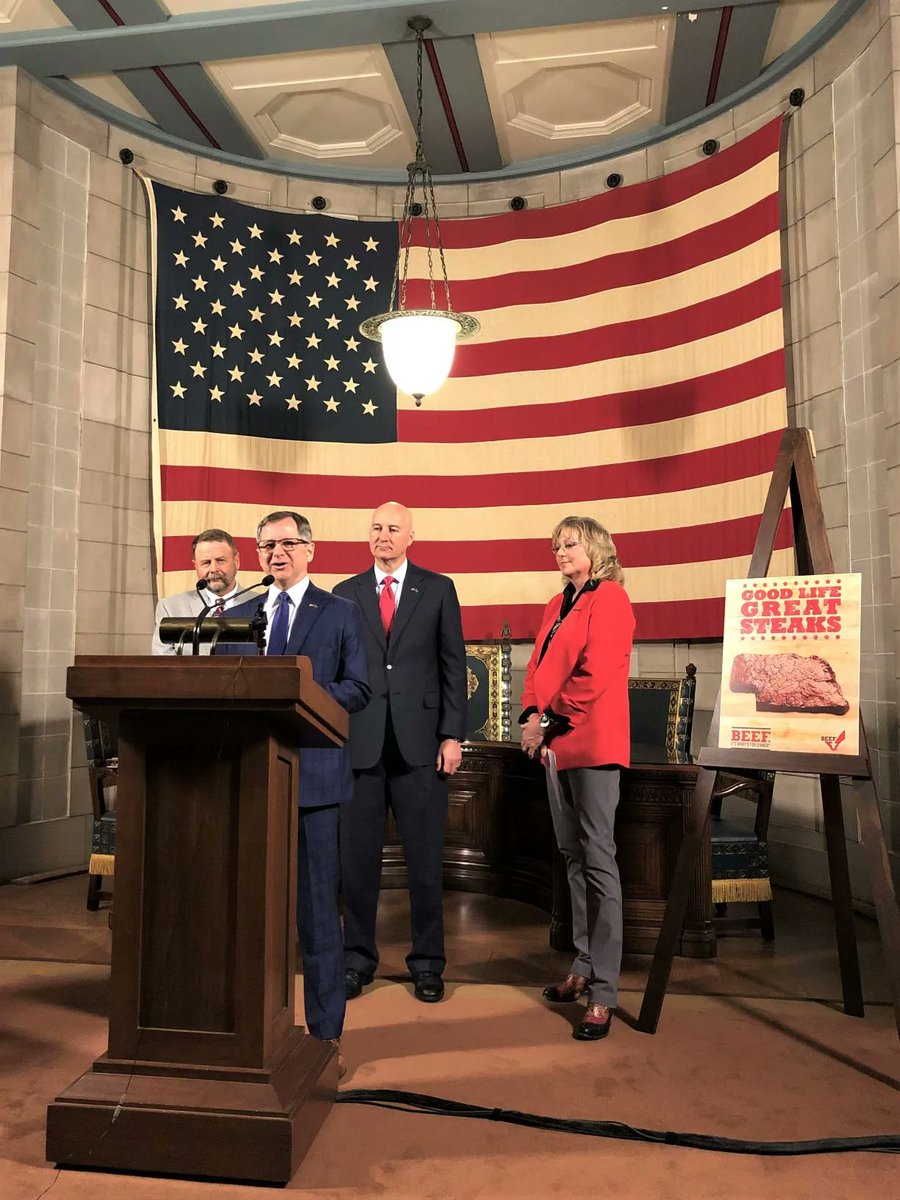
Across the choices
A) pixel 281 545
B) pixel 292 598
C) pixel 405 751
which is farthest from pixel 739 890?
pixel 281 545

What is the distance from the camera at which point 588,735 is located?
2.96 meters

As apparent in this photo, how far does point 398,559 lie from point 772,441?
257cm

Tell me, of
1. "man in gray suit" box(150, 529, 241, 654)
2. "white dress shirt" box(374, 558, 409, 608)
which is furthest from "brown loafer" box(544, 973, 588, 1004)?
"man in gray suit" box(150, 529, 241, 654)

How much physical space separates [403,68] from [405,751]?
409 cm

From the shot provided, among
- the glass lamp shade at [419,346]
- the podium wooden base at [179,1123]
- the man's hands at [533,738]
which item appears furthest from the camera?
the glass lamp shade at [419,346]

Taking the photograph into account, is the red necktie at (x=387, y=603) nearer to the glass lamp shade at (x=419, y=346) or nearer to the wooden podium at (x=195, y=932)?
the wooden podium at (x=195, y=932)

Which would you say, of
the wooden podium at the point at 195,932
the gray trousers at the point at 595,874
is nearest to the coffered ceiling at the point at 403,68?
the gray trousers at the point at 595,874

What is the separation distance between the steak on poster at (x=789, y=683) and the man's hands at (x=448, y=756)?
952 mm

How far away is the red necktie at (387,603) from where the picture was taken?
11.2 ft

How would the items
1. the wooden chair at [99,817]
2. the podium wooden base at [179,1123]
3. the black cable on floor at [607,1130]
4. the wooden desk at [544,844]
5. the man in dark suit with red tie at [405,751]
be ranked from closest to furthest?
the podium wooden base at [179,1123] < the black cable on floor at [607,1130] < the man in dark suit with red tie at [405,751] < the wooden desk at [544,844] < the wooden chair at [99,817]

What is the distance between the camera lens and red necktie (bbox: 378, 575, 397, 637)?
340 cm

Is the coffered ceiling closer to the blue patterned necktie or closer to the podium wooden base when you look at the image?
the blue patterned necktie

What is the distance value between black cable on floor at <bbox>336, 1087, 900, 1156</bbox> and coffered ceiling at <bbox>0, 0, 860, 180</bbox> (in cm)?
490

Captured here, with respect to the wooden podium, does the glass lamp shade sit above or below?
above
